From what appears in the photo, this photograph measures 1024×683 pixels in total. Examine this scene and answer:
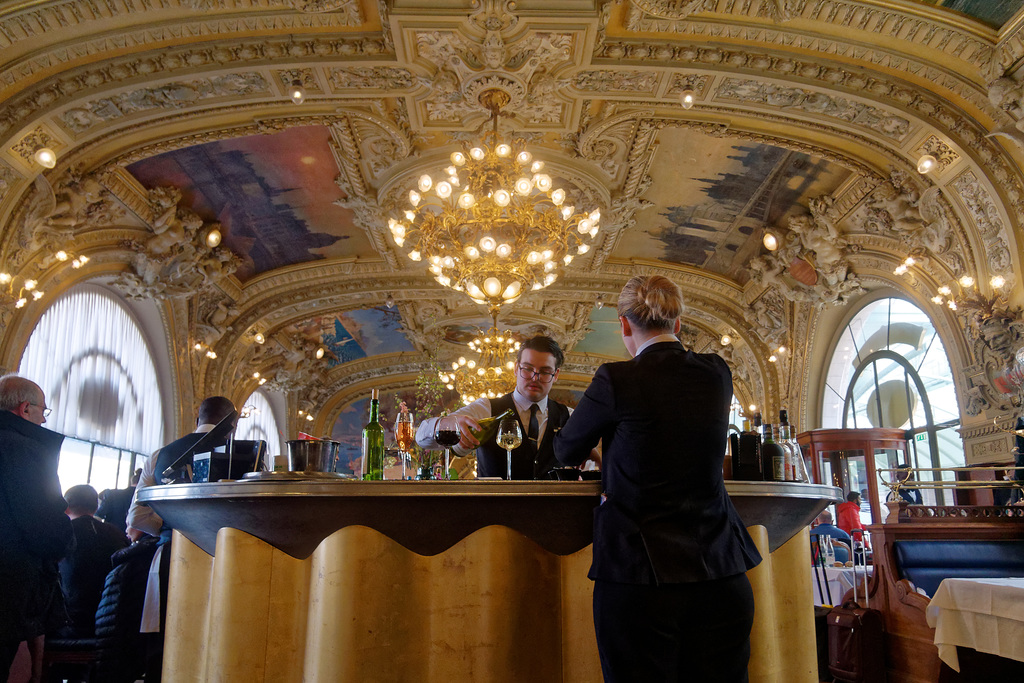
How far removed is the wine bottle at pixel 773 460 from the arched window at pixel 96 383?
28.2 feet

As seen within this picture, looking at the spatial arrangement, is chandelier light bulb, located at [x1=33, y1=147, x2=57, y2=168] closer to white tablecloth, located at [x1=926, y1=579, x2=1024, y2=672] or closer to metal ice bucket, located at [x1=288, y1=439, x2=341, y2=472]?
metal ice bucket, located at [x1=288, y1=439, x2=341, y2=472]

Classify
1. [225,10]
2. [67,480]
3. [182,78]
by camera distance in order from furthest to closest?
[67,480] < [182,78] < [225,10]

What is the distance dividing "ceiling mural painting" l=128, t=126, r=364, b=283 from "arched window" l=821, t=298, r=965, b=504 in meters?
7.91

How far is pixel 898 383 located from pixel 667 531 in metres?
10.2

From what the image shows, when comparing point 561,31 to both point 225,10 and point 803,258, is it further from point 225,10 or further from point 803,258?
point 803,258

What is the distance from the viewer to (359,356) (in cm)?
1712

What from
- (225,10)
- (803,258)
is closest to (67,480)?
(225,10)

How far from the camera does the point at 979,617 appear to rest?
280cm

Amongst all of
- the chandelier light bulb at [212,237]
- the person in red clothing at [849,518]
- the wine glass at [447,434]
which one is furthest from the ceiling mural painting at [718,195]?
the wine glass at [447,434]

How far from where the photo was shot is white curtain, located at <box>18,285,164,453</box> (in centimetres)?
862

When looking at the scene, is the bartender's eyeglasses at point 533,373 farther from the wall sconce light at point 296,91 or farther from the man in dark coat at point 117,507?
the wall sconce light at point 296,91

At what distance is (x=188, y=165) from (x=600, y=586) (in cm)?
835

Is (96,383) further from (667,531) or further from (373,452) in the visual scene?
(667,531)

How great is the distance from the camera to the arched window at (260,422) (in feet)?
50.3
